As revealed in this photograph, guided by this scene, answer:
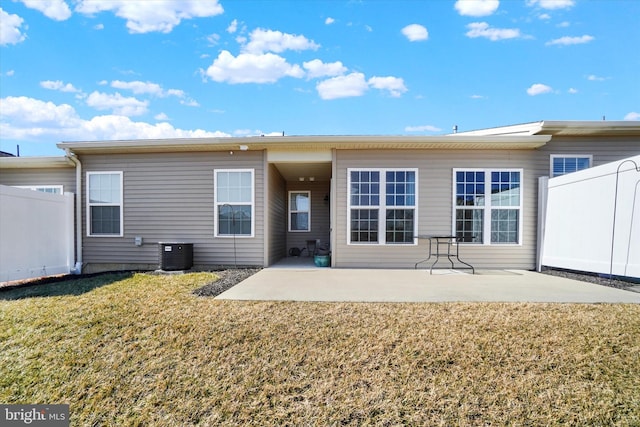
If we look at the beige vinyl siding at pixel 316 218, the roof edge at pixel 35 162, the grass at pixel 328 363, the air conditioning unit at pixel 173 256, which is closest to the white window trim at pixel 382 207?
the beige vinyl siding at pixel 316 218

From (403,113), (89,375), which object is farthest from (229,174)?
(403,113)

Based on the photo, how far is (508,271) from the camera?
664cm

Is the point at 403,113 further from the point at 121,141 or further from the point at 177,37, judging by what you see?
the point at 121,141

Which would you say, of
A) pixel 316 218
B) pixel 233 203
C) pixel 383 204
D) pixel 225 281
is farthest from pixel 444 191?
pixel 225 281

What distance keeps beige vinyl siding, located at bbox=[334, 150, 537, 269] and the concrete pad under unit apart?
58 cm

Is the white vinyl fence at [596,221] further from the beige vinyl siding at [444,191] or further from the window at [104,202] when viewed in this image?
the window at [104,202]

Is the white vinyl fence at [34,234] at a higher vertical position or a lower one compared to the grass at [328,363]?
higher

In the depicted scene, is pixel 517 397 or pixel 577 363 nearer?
pixel 517 397

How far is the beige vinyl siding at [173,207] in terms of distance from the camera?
709 centimetres

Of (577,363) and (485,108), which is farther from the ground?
(485,108)

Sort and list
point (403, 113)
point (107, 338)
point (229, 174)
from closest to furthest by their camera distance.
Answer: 1. point (107, 338)
2. point (229, 174)
3. point (403, 113)

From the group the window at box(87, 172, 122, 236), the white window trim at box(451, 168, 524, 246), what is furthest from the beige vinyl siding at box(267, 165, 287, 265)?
the white window trim at box(451, 168, 524, 246)

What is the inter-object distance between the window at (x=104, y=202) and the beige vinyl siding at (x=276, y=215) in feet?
12.4

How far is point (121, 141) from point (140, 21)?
3583 mm
